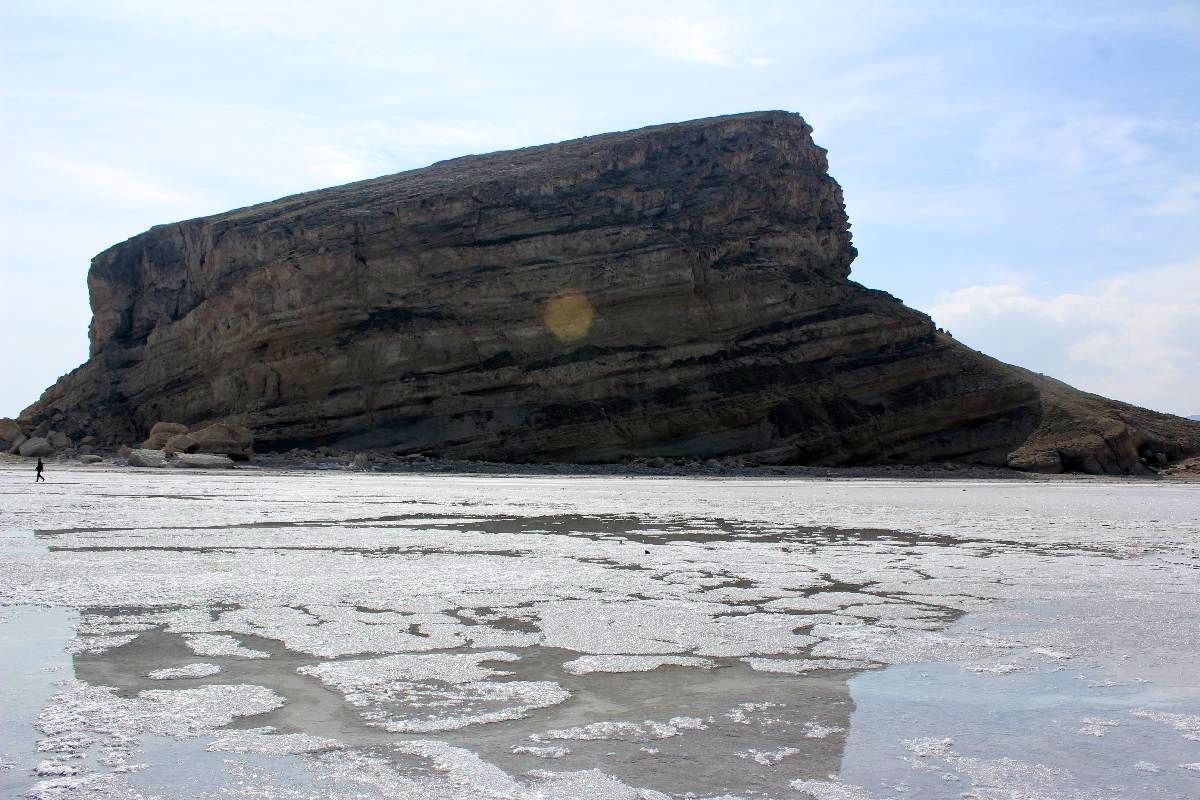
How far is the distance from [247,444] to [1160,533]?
32463mm

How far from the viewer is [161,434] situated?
3819 centimetres

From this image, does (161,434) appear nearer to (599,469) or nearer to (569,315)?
(569,315)

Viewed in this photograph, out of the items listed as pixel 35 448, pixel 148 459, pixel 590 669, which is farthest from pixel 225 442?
pixel 590 669

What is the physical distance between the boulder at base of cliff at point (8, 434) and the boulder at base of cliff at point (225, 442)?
11081 millimetres

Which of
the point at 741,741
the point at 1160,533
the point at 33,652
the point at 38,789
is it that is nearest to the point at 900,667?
the point at 741,741

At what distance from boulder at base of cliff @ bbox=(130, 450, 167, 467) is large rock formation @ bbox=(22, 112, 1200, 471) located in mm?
6305

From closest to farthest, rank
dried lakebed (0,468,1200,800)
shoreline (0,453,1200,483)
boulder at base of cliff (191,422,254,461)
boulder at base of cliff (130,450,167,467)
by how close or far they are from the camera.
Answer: dried lakebed (0,468,1200,800) → boulder at base of cliff (130,450,167,467) → shoreline (0,453,1200,483) → boulder at base of cliff (191,422,254,461)

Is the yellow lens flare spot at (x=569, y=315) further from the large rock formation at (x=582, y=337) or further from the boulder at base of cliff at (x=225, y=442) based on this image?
the boulder at base of cliff at (x=225, y=442)

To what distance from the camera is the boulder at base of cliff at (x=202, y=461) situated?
33500 millimetres

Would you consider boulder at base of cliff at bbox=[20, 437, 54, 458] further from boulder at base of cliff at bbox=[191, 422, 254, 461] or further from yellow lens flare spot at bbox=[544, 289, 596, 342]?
yellow lens flare spot at bbox=[544, 289, 596, 342]

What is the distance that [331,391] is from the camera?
1612 inches

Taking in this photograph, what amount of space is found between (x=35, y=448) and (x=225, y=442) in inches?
353

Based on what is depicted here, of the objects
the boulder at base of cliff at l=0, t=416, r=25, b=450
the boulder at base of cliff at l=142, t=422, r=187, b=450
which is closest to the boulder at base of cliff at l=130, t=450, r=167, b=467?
the boulder at base of cliff at l=142, t=422, r=187, b=450

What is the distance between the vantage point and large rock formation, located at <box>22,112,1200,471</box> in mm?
40031
